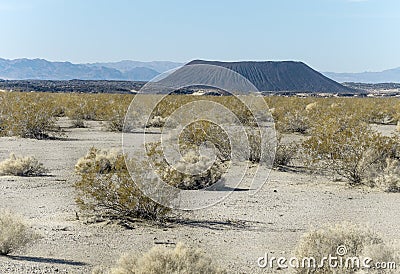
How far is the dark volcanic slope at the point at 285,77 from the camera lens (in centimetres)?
11844

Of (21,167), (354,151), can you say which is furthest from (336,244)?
(21,167)

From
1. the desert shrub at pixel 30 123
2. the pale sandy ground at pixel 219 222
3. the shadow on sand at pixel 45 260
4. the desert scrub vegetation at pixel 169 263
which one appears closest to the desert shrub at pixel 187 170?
the pale sandy ground at pixel 219 222

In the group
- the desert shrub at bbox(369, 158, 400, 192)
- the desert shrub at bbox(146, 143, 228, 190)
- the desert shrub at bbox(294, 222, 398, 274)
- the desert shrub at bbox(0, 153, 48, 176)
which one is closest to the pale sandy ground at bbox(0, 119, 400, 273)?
the desert shrub at bbox(369, 158, 400, 192)

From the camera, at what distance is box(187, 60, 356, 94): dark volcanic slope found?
11844 cm

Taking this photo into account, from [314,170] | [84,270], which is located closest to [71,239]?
[84,270]

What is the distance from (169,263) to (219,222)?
4.72m

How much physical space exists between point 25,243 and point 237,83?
6200 mm

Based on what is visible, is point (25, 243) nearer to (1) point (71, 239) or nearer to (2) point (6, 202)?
(1) point (71, 239)

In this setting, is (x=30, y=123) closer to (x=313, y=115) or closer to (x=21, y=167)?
(x=21, y=167)

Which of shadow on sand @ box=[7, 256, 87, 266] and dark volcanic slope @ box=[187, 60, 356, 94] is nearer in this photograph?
shadow on sand @ box=[7, 256, 87, 266]

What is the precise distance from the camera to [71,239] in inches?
387

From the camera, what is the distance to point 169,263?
664 cm

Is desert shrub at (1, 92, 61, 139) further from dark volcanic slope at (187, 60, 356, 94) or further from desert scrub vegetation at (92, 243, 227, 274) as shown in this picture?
dark volcanic slope at (187, 60, 356, 94)

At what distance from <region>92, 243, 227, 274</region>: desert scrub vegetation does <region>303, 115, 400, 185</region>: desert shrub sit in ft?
33.6
